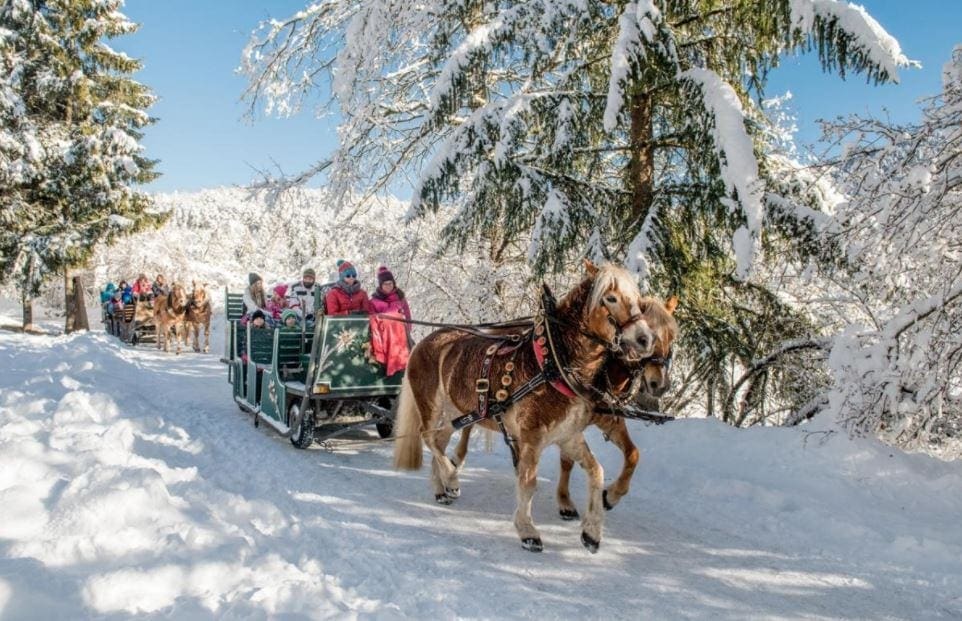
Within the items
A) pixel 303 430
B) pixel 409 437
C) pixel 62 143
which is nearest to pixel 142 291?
pixel 62 143

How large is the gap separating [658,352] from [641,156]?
448 centimetres

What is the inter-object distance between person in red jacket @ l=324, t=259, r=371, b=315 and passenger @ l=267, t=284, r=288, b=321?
82.0 inches

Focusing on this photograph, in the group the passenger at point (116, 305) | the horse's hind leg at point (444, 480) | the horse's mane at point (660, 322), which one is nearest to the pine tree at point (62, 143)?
the passenger at point (116, 305)

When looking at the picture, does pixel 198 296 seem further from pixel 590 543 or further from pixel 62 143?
pixel 590 543

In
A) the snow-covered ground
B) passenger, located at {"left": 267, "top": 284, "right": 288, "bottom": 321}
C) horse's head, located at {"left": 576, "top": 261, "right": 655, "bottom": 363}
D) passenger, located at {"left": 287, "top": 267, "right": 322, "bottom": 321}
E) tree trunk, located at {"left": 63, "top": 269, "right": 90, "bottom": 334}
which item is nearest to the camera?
the snow-covered ground

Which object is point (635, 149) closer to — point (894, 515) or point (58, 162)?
point (894, 515)

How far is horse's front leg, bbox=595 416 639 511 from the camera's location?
4.31m

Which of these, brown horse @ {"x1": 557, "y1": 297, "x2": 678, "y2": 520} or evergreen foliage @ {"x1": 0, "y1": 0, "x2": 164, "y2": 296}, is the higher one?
evergreen foliage @ {"x1": 0, "y1": 0, "x2": 164, "y2": 296}

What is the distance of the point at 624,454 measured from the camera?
173 inches

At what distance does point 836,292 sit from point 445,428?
247 inches

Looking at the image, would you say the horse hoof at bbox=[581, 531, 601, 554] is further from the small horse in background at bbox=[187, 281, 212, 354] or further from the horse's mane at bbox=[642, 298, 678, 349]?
the small horse in background at bbox=[187, 281, 212, 354]

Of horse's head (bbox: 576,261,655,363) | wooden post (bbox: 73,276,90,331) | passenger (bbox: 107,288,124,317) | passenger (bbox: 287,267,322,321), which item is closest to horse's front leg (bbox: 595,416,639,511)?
horse's head (bbox: 576,261,655,363)

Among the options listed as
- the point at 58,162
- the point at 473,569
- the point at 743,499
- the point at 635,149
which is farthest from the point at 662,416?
the point at 58,162

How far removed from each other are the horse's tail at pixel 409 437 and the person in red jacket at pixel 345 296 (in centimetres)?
203
